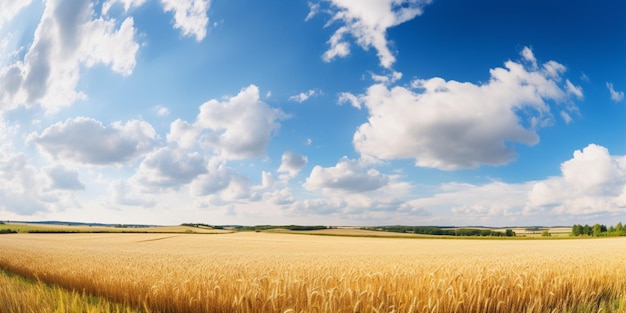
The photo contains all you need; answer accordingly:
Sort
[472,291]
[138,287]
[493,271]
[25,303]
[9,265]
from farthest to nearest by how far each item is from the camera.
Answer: [9,265], [493,271], [138,287], [472,291], [25,303]

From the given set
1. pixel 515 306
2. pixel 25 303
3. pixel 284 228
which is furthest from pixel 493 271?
pixel 284 228

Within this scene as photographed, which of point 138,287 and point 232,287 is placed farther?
point 138,287

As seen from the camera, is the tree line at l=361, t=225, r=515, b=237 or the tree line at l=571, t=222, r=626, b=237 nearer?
the tree line at l=361, t=225, r=515, b=237

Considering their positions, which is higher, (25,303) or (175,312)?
(25,303)

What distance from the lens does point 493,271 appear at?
24.0 feet

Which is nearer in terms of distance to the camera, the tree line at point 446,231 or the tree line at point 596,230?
the tree line at point 446,231

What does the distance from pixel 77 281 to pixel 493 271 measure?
28.7ft

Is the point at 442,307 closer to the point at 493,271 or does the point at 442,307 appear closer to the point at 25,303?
the point at 493,271

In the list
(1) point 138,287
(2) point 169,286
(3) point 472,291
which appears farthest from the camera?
(1) point 138,287

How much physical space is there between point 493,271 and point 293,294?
13.5 feet

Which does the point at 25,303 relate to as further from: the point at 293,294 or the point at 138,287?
the point at 293,294

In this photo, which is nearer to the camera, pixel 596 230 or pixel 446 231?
pixel 446 231

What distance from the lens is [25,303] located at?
14.6 ft

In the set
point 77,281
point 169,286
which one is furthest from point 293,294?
point 77,281
